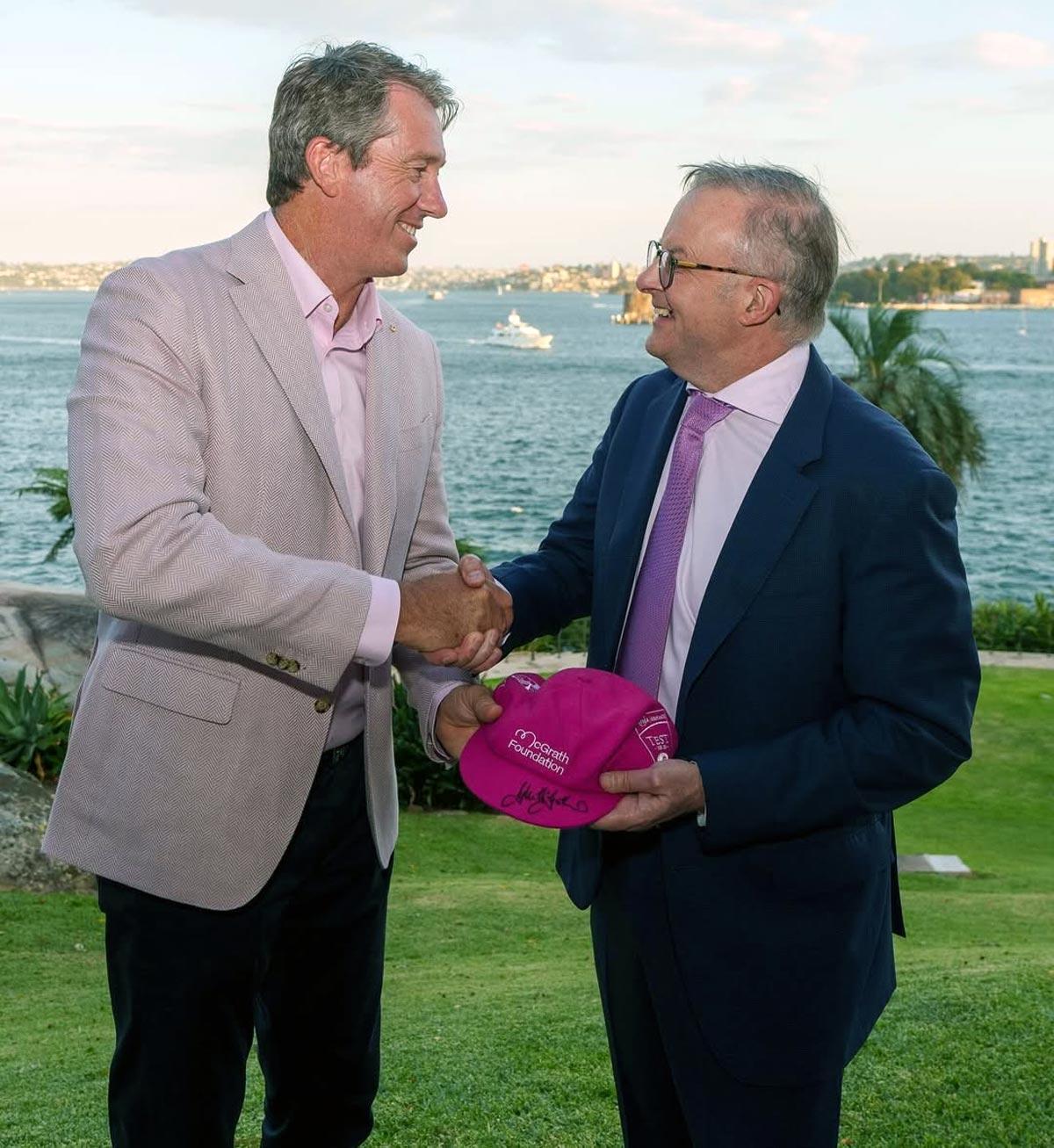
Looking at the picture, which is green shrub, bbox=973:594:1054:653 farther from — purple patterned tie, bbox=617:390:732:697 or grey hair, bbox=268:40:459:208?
grey hair, bbox=268:40:459:208

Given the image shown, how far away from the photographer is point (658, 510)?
2812 mm

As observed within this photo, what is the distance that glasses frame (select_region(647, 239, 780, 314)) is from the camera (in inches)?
106

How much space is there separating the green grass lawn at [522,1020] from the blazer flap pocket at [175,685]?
6.18ft

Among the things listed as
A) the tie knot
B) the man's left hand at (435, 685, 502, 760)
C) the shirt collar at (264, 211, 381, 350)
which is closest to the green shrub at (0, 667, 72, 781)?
the man's left hand at (435, 685, 502, 760)

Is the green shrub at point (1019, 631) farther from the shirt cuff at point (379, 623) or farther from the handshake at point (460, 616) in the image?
the shirt cuff at point (379, 623)

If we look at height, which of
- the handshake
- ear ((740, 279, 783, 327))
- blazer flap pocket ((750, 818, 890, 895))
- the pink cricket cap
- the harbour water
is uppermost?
ear ((740, 279, 783, 327))

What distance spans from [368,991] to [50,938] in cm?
456

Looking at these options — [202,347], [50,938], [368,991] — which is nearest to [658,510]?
[202,347]

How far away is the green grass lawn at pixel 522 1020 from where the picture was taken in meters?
4.12

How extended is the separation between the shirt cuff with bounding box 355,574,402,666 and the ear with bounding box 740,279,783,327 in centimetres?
87

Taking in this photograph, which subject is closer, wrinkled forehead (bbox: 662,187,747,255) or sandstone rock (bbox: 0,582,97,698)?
wrinkled forehead (bbox: 662,187,747,255)

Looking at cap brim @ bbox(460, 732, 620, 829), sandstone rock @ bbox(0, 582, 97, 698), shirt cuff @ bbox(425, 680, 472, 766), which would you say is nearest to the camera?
cap brim @ bbox(460, 732, 620, 829)

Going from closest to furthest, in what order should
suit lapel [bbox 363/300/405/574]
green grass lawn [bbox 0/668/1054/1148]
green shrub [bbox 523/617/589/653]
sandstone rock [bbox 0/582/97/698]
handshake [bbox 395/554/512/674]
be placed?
handshake [bbox 395/554/512/674]
suit lapel [bbox 363/300/405/574]
green grass lawn [bbox 0/668/1054/1148]
sandstone rock [bbox 0/582/97/698]
green shrub [bbox 523/617/589/653]

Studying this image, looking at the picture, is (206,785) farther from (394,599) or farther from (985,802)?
(985,802)
